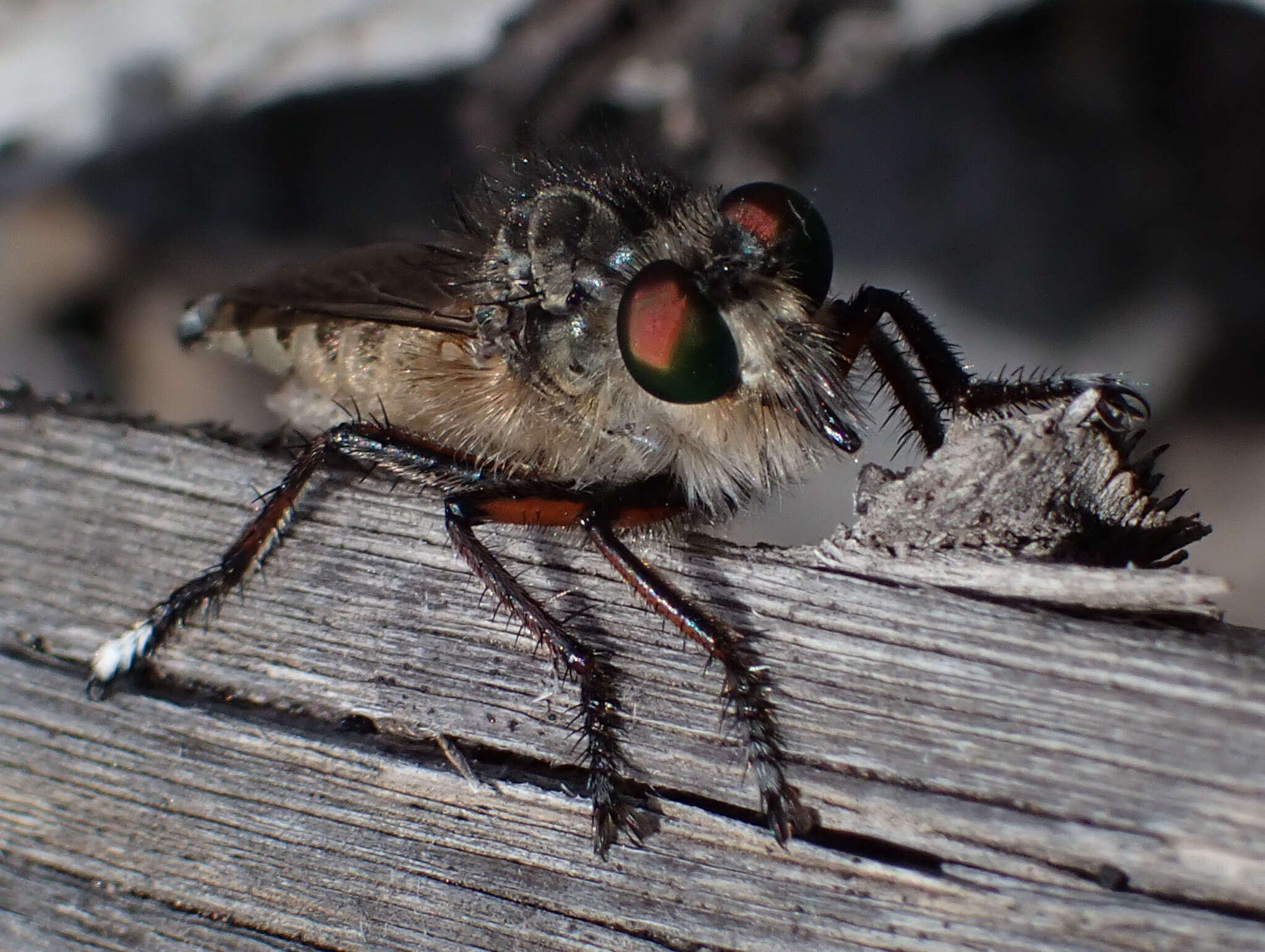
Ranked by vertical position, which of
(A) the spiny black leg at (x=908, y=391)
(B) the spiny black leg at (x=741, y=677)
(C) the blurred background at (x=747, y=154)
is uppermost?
(C) the blurred background at (x=747, y=154)

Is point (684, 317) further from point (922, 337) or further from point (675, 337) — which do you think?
point (922, 337)

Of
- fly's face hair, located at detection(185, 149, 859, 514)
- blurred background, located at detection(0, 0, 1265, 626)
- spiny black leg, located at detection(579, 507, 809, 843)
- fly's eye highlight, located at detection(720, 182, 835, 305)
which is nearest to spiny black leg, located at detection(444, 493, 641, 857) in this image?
spiny black leg, located at detection(579, 507, 809, 843)

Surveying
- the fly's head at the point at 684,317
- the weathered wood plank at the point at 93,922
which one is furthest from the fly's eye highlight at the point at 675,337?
the weathered wood plank at the point at 93,922

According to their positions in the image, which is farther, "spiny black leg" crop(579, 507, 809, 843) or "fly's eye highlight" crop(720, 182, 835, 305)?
"fly's eye highlight" crop(720, 182, 835, 305)

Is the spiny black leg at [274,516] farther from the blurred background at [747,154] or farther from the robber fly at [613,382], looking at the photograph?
the blurred background at [747,154]

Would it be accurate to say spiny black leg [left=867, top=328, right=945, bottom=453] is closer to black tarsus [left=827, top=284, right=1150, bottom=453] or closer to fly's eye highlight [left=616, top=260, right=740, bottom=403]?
black tarsus [left=827, top=284, right=1150, bottom=453]

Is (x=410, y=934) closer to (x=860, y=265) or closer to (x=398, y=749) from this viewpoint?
(x=398, y=749)

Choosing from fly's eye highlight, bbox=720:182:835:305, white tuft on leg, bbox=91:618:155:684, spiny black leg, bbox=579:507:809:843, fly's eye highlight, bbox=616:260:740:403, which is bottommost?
white tuft on leg, bbox=91:618:155:684

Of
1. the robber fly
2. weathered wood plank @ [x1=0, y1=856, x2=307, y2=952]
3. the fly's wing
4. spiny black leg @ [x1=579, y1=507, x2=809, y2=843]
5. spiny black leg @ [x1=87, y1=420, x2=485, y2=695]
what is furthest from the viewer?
the fly's wing
